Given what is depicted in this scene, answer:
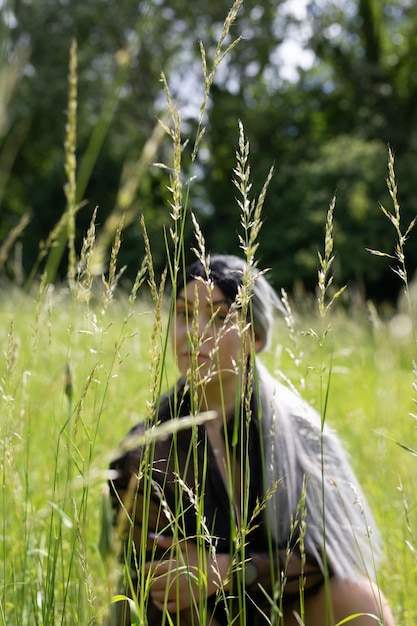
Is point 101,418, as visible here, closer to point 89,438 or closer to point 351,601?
point 351,601

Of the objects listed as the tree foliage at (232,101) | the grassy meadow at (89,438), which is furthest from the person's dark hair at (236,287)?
the tree foliage at (232,101)

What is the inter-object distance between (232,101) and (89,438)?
19327mm

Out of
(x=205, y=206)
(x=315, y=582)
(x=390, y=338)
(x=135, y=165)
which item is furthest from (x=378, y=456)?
(x=205, y=206)

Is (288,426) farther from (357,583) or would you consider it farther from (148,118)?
(148,118)

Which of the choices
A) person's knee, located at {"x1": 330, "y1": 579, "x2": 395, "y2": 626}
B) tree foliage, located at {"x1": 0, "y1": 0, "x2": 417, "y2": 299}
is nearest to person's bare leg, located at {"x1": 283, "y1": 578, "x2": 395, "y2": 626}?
person's knee, located at {"x1": 330, "y1": 579, "x2": 395, "y2": 626}

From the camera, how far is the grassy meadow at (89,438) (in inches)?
38.2

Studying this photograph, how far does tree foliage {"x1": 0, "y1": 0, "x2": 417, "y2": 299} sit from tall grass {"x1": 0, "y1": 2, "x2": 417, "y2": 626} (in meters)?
12.4

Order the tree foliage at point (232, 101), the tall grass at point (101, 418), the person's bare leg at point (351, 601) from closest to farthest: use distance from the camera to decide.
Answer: the tall grass at point (101, 418) → the person's bare leg at point (351, 601) → the tree foliage at point (232, 101)

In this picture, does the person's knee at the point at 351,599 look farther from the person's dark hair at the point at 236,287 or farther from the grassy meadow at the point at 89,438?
the person's dark hair at the point at 236,287

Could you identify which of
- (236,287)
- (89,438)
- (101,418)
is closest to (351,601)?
(236,287)

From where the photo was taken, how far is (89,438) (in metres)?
0.97

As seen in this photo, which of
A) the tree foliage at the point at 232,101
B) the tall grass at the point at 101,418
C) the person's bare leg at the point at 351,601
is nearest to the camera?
the tall grass at the point at 101,418

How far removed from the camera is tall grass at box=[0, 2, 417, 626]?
0.94 m

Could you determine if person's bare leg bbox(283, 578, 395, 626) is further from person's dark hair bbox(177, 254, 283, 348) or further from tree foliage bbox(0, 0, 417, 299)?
tree foliage bbox(0, 0, 417, 299)
